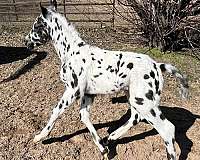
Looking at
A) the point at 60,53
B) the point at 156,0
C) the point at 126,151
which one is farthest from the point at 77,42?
the point at 156,0

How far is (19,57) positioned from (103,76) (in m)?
4.35

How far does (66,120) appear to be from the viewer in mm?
6449

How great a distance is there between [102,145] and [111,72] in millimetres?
1075

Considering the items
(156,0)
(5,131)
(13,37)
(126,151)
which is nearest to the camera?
(126,151)

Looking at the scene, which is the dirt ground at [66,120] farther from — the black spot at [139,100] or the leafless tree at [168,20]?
the black spot at [139,100]

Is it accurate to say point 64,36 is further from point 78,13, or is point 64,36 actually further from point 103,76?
point 78,13

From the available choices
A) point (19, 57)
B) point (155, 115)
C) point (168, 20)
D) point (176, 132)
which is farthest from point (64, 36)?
point (168, 20)

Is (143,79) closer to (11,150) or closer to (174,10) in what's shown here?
(11,150)

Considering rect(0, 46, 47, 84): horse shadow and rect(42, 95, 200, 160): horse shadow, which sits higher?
rect(0, 46, 47, 84): horse shadow

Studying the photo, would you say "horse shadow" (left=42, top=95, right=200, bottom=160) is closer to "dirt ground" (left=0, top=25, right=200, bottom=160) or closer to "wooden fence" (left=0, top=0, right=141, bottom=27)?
"dirt ground" (left=0, top=25, right=200, bottom=160)

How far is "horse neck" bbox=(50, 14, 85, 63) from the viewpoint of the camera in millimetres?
5559

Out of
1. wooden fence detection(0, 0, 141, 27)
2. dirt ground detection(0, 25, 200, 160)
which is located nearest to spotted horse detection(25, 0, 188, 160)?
dirt ground detection(0, 25, 200, 160)

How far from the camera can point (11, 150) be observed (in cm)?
572

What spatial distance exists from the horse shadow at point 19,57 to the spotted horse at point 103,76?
8.07ft
